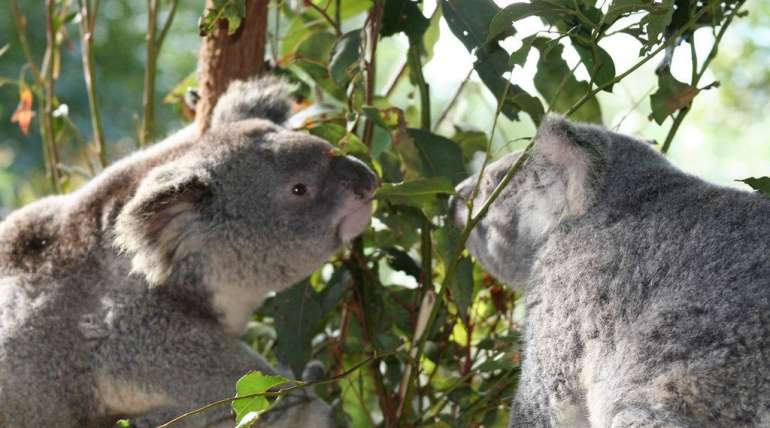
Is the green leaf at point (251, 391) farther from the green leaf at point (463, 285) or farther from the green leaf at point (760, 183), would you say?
the green leaf at point (760, 183)

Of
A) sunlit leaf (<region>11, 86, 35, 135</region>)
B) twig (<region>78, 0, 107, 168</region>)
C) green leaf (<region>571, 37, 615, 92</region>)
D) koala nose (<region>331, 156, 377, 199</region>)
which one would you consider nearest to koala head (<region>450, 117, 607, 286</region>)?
green leaf (<region>571, 37, 615, 92</region>)

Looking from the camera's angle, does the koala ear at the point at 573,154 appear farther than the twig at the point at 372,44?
No

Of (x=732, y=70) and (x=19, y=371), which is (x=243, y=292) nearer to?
(x=19, y=371)

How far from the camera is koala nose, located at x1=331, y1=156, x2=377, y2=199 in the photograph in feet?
8.40

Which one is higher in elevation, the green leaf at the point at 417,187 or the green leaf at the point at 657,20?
the green leaf at the point at 657,20

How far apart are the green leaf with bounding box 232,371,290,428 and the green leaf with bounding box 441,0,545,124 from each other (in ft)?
2.95

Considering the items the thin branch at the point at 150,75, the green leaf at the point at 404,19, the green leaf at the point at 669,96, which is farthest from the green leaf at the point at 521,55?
the thin branch at the point at 150,75

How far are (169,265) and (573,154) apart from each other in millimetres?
1085

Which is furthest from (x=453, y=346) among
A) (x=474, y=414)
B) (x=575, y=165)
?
(x=575, y=165)

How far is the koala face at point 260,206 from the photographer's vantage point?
2.56 meters

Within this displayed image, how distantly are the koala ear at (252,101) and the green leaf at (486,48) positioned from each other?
70cm

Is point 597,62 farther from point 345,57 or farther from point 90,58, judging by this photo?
point 90,58

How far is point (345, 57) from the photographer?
Result: 238cm

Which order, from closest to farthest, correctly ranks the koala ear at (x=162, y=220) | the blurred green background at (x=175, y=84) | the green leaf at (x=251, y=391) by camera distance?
the green leaf at (x=251, y=391) → the koala ear at (x=162, y=220) → the blurred green background at (x=175, y=84)
